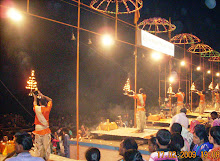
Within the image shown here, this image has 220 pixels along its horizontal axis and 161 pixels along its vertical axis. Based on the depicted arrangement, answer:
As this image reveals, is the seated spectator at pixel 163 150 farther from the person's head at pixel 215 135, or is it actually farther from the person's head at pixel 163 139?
the person's head at pixel 215 135

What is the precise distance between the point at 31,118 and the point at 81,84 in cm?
936

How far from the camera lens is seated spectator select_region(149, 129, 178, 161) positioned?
3.38m

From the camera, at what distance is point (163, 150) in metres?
3.52

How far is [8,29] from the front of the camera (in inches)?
881

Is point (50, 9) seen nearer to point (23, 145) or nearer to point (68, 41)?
point (68, 41)

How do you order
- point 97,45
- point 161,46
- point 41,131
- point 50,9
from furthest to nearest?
point 97,45 → point 50,9 → point 161,46 → point 41,131

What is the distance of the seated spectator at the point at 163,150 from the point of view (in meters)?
3.38

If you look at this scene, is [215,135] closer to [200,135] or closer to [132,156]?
[200,135]

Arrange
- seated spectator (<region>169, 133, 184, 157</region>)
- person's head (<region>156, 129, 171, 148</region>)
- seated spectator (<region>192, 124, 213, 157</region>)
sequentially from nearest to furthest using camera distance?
person's head (<region>156, 129, 171, 148</region>) → seated spectator (<region>169, 133, 184, 157</region>) → seated spectator (<region>192, 124, 213, 157</region>)

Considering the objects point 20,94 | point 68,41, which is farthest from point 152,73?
point 20,94

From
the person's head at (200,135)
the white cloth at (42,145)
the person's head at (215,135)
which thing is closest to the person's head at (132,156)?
the person's head at (215,135)

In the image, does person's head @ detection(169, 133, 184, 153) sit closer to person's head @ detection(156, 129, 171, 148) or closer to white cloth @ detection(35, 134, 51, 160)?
person's head @ detection(156, 129, 171, 148)

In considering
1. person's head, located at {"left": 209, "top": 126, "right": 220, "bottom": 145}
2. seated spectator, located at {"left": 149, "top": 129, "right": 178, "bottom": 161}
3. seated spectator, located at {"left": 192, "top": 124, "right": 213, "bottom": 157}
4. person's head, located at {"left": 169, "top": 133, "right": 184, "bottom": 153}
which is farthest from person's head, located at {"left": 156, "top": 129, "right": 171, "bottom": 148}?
seated spectator, located at {"left": 192, "top": 124, "right": 213, "bottom": 157}

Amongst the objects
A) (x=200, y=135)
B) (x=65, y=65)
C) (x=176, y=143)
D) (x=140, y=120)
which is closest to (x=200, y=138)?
(x=200, y=135)
